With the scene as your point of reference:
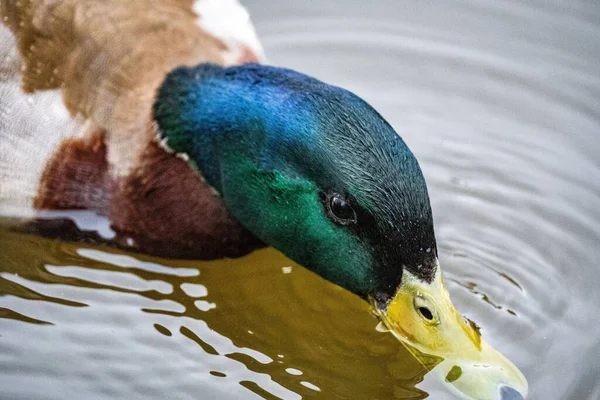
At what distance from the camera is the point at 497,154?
17.9 ft

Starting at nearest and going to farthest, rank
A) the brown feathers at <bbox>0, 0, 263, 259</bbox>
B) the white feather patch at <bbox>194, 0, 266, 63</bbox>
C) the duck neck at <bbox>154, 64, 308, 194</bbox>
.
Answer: the duck neck at <bbox>154, 64, 308, 194</bbox> → the brown feathers at <bbox>0, 0, 263, 259</bbox> → the white feather patch at <bbox>194, 0, 266, 63</bbox>

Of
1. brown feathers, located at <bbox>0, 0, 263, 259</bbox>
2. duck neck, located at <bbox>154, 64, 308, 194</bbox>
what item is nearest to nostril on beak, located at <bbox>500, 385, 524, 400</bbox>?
duck neck, located at <bbox>154, 64, 308, 194</bbox>

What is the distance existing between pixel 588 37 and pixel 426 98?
3.57 feet

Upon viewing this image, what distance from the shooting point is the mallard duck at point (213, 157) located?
3779mm

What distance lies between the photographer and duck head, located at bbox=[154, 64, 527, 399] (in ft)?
12.2

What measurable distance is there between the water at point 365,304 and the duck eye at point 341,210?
33.2 inches

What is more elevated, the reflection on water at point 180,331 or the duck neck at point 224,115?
the duck neck at point 224,115

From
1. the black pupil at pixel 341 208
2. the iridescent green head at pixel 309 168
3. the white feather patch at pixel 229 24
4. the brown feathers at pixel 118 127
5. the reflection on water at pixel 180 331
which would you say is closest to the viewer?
the iridescent green head at pixel 309 168

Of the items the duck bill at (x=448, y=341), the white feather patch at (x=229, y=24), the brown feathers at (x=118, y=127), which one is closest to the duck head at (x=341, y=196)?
the duck bill at (x=448, y=341)

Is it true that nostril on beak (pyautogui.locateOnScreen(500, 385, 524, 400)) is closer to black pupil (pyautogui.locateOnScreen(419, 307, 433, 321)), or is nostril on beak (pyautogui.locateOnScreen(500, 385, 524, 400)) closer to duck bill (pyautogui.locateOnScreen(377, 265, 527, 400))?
duck bill (pyautogui.locateOnScreen(377, 265, 527, 400))

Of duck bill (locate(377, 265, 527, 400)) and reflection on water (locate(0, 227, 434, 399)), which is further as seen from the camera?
reflection on water (locate(0, 227, 434, 399))

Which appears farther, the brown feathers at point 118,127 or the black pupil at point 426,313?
the brown feathers at point 118,127

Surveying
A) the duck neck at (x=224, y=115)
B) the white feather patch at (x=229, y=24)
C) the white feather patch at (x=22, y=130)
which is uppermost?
the white feather patch at (x=229, y=24)

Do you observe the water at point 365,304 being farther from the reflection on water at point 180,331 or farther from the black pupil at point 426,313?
the black pupil at point 426,313
